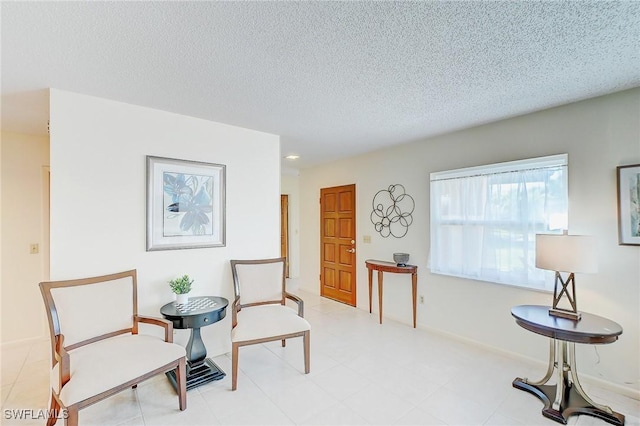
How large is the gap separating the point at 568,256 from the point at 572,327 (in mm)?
499

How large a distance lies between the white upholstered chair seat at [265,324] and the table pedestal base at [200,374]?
0.41 metres

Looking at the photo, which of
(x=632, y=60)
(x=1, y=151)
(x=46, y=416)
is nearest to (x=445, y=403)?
(x=632, y=60)

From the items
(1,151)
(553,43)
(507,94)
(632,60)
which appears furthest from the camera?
(1,151)

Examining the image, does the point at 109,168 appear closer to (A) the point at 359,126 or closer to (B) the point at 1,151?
(B) the point at 1,151

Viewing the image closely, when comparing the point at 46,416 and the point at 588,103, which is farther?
the point at 588,103

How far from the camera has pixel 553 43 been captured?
1.68 m

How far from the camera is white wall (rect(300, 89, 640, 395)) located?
233 centimetres

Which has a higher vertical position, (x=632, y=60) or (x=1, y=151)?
(x=632, y=60)

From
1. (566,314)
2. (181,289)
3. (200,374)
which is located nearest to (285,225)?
(181,289)

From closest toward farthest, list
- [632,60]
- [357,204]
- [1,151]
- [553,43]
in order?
[553,43] → [632,60] → [1,151] → [357,204]

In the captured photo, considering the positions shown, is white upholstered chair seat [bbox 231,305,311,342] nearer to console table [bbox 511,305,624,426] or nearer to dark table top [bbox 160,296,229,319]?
dark table top [bbox 160,296,229,319]

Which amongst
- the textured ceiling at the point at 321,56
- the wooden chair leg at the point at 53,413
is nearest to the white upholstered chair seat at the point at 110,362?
the wooden chair leg at the point at 53,413

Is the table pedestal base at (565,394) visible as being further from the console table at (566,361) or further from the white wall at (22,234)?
the white wall at (22,234)

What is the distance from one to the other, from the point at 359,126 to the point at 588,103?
A: 6.50 feet
